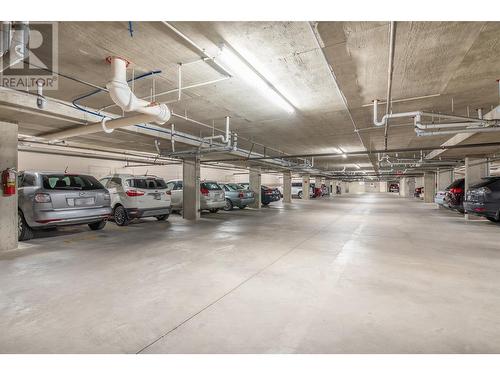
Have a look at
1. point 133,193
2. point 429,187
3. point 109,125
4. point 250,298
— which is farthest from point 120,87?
point 429,187

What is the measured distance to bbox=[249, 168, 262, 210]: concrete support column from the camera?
14188mm

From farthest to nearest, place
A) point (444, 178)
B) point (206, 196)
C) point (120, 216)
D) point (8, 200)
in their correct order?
point (444, 178)
point (206, 196)
point (120, 216)
point (8, 200)

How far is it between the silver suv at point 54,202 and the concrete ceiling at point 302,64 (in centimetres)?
129

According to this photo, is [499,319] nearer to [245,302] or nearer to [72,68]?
[245,302]

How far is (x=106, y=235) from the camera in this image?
19.8 ft

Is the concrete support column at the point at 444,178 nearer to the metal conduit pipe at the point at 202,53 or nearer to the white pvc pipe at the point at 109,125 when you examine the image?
the metal conduit pipe at the point at 202,53

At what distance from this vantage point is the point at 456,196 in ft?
30.8

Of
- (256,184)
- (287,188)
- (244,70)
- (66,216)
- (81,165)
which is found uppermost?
(244,70)

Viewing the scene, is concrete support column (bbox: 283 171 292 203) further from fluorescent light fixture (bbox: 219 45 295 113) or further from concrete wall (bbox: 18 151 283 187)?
fluorescent light fixture (bbox: 219 45 295 113)

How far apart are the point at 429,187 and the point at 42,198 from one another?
22398 mm

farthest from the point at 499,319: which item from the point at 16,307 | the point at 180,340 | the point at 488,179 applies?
the point at 488,179

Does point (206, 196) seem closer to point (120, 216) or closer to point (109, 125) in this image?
point (120, 216)

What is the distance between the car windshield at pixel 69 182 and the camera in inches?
213
